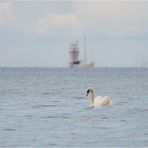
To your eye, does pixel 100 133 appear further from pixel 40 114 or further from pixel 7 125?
pixel 40 114

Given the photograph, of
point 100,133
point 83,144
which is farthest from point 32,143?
point 100,133

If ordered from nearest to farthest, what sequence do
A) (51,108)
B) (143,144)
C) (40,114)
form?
(143,144)
(40,114)
(51,108)

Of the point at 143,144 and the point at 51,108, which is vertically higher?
the point at 51,108

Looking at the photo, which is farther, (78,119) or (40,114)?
(40,114)

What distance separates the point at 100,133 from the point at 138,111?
10.1 m

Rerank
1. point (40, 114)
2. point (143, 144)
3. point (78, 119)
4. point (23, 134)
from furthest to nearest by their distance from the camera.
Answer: point (40, 114) < point (78, 119) < point (23, 134) < point (143, 144)

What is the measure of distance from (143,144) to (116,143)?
0.98 m

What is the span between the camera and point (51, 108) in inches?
1634

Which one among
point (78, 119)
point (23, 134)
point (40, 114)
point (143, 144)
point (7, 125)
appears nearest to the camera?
point (143, 144)

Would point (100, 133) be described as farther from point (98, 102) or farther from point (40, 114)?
point (98, 102)

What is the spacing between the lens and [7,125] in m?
32.1

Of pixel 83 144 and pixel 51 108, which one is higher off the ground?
pixel 51 108

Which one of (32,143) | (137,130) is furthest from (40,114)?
(32,143)

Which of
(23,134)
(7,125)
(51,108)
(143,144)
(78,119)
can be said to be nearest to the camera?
(143,144)
